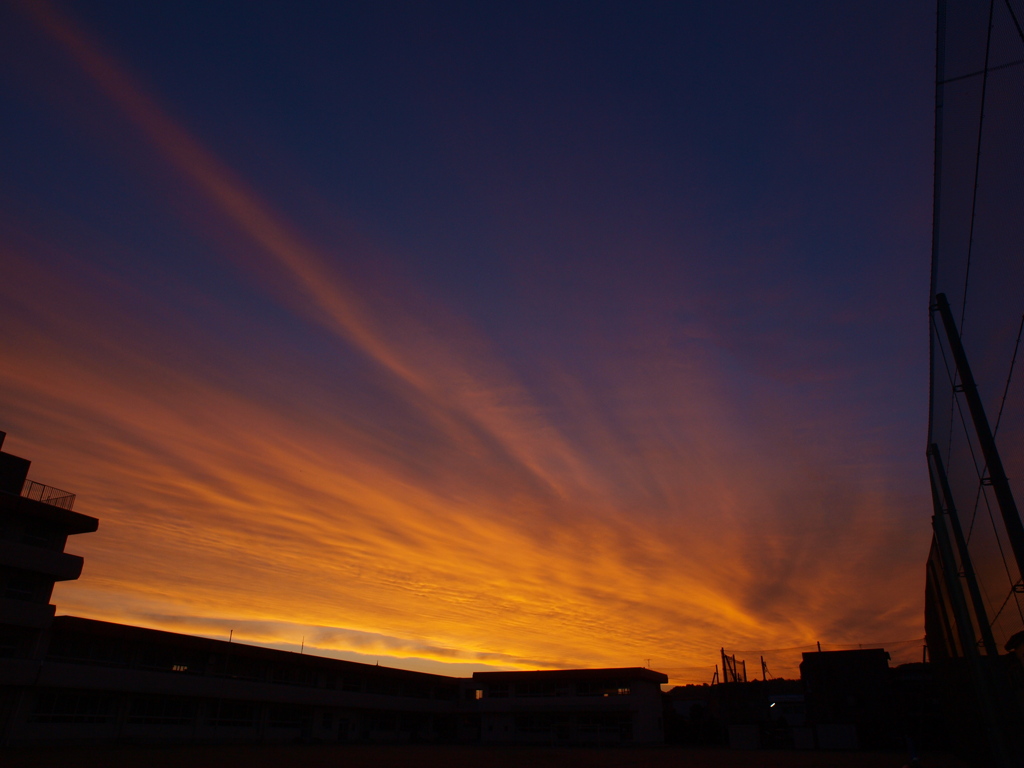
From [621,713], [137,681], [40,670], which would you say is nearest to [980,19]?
[40,670]

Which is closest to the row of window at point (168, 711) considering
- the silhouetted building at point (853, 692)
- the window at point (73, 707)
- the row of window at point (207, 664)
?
the window at point (73, 707)

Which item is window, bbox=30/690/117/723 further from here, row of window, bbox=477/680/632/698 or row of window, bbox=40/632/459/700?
row of window, bbox=477/680/632/698

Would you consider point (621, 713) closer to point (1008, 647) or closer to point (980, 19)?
point (1008, 647)

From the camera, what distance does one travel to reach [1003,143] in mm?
5547

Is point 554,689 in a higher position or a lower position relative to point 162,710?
higher

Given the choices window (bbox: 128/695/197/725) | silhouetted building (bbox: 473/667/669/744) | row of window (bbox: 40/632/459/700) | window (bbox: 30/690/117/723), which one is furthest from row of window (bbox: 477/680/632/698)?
window (bbox: 30/690/117/723)

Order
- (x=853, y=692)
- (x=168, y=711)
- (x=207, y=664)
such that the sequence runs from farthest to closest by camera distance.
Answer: (x=853, y=692) → (x=207, y=664) → (x=168, y=711)

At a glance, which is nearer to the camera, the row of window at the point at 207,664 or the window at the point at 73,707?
the window at the point at 73,707

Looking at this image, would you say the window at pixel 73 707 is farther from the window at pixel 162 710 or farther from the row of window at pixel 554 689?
the row of window at pixel 554 689

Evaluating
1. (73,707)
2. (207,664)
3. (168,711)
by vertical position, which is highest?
(207,664)

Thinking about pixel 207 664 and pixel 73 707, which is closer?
pixel 73 707

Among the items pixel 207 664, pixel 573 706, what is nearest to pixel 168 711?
pixel 207 664

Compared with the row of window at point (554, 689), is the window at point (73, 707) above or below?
below

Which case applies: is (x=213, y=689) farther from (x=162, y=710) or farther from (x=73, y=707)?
(x=73, y=707)
